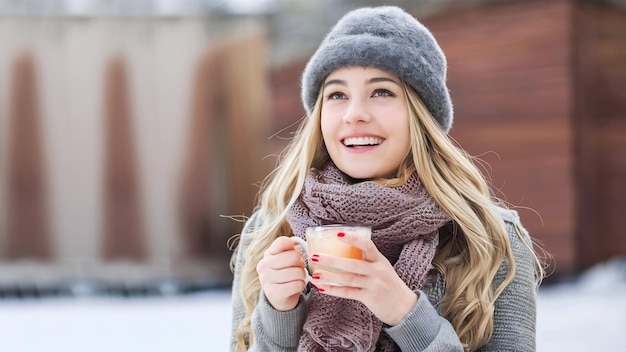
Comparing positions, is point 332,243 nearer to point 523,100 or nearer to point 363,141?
point 363,141

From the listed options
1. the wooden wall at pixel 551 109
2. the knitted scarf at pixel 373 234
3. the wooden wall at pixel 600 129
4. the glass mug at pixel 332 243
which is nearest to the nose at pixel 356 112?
the knitted scarf at pixel 373 234

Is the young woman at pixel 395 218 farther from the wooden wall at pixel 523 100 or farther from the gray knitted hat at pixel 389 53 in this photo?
the wooden wall at pixel 523 100

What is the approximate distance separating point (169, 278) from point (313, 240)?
389 cm

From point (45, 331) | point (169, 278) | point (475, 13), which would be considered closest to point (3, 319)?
point (45, 331)

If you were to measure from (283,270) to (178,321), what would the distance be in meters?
2.91

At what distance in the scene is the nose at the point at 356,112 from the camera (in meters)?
1.24

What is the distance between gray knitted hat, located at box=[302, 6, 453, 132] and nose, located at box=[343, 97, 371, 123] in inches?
2.9

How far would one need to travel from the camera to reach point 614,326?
131 inches

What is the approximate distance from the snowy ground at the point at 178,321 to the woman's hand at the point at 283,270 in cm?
220

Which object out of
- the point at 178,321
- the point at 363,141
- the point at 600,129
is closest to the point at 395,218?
the point at 363,141

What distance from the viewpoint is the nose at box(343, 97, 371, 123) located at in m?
1.24

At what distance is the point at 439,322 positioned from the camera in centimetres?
114

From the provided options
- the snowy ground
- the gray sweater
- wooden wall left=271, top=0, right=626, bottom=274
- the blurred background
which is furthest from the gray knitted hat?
the blurred background

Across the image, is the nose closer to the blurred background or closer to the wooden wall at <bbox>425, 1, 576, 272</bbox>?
the wooden wall at <bbox>425, 1, 576, 272</bbox>
